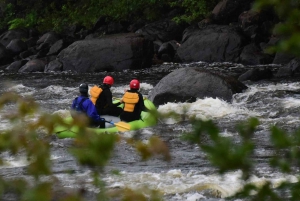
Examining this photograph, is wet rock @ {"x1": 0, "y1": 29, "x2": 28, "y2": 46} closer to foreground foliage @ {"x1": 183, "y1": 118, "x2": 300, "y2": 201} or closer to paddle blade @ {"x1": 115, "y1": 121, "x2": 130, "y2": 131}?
paddle blade @ {"x1": 115, "y1": 121, "x2": 130, "y2": 131}

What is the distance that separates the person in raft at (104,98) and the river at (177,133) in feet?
4.09

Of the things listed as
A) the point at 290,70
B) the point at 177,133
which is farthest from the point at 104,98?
the point at 177,133

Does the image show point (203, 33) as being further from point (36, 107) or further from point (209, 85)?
point (36, 107)

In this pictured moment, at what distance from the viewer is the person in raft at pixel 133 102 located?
9.70m

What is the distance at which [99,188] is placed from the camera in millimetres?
1472

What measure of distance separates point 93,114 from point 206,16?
1323 cm

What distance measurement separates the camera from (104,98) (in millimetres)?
9992

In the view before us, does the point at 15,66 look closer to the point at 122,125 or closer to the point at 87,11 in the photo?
the point at 87,11

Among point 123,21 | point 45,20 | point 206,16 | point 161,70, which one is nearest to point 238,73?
point 161,70

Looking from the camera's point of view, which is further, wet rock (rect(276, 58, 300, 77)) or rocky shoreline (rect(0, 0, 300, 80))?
rocky shoreline (rect(0, 0, 300, 80))

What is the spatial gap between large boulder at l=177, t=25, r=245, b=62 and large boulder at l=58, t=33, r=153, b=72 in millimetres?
1340

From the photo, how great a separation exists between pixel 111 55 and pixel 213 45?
332 centimetres

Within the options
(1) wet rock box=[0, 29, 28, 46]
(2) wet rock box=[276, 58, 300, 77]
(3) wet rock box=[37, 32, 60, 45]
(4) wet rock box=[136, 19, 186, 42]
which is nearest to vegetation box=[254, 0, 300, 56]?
(2) wet rock box=[276, 58, 300, 77]

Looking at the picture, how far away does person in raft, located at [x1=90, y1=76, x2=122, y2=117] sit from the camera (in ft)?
32.8
